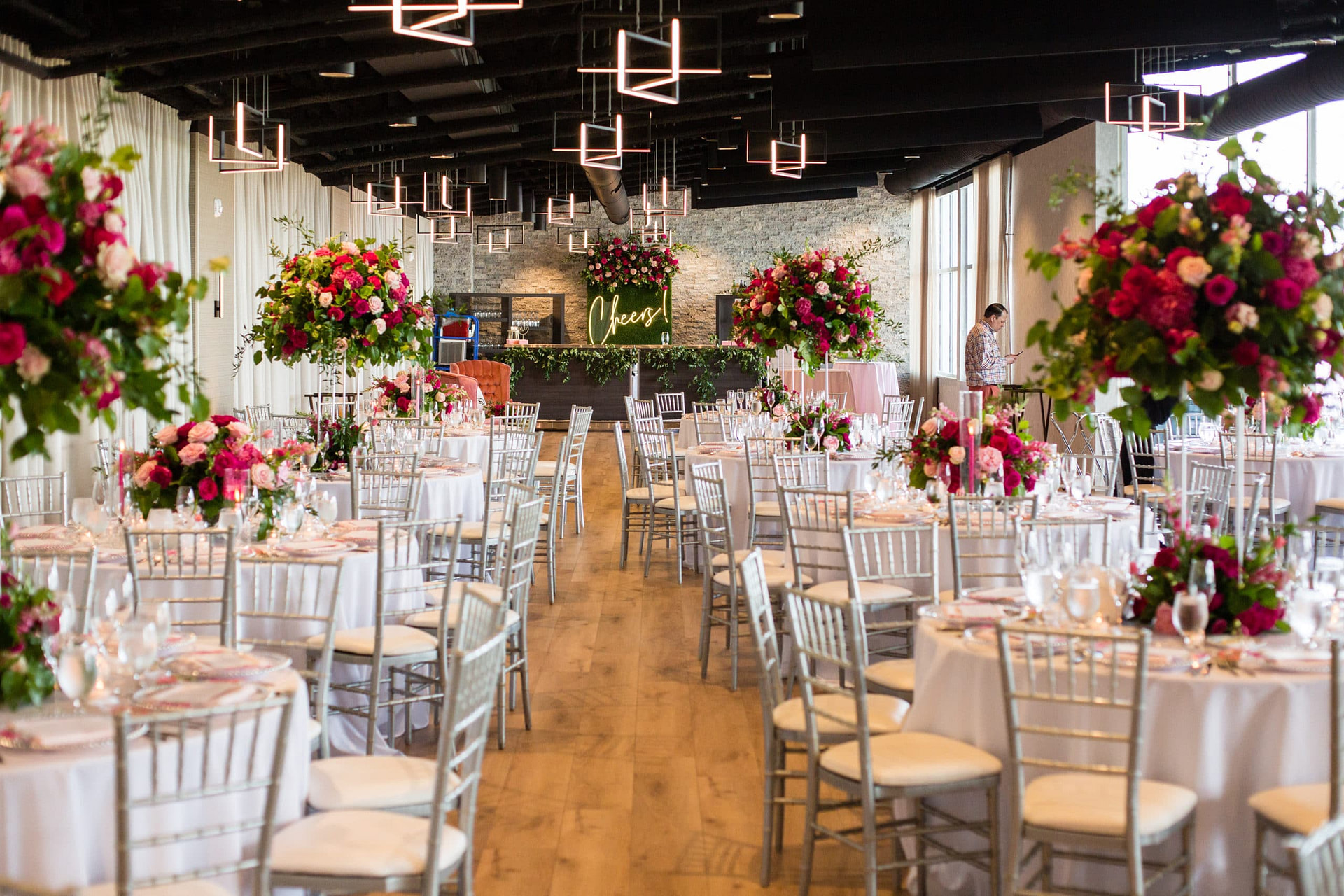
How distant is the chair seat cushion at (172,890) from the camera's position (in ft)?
8.27

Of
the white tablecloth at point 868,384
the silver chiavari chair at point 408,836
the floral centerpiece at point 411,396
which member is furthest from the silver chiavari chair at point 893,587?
the white tablecloth at point 868,384

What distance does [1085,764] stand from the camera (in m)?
3.25

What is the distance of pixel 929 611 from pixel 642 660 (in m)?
2.90

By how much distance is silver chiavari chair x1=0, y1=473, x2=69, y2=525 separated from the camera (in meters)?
5.91

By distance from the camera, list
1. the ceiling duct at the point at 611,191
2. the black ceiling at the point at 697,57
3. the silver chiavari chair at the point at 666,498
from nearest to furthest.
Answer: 1. the silver chiavari chair at the point at 666,498
2. the black ceiling at the point at 697,57
3. the ceiling duct at the point at 611,191

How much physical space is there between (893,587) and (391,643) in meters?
2.11

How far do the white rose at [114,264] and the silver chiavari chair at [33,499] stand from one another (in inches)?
97.7

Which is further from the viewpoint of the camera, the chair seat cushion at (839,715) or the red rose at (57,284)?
the chair seat cushion at (839,715)

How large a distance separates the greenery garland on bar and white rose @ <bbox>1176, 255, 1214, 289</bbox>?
15880 millimetres

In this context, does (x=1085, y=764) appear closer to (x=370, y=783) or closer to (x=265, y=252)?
(x=370, y=783)

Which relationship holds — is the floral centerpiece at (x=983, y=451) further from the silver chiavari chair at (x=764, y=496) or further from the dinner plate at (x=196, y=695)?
the dinner plate at (x=196, y=695)

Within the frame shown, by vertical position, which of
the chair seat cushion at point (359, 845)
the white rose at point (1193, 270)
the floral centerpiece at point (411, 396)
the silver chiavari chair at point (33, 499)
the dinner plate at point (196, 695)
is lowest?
the chair seat cushion at point (359, 845)

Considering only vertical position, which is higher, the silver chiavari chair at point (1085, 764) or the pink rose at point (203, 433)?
the pink rose at point (203, 433)

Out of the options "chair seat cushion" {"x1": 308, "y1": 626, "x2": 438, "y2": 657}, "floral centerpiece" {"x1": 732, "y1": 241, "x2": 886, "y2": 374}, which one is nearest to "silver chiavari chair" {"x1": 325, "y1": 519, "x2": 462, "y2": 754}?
"chair seat cushion" {"x1": 308, "y1": 626, "x2": 438, "y2": 657}
